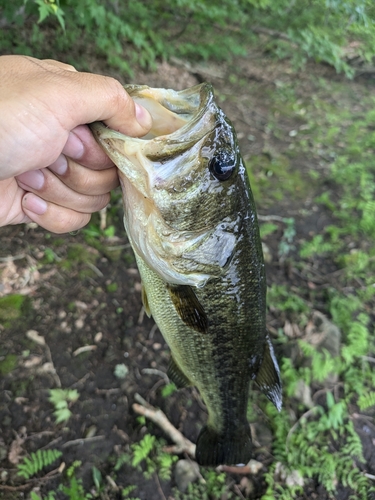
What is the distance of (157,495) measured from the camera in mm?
2602

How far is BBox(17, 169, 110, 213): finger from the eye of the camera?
5.71 ft

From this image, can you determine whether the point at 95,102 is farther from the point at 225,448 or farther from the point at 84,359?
the point at 84,359

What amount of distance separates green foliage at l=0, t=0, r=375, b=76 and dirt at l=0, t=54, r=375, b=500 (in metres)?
1.96

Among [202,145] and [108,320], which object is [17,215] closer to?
[202,145]

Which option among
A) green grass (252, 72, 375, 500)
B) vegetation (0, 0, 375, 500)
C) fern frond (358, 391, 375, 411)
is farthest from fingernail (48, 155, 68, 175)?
fern frond (358, 391, 375, 411)

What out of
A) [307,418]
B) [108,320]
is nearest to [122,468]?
[108,320]

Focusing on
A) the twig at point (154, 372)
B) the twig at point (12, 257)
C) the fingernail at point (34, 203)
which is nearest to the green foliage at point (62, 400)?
the twig at point (154, 372)

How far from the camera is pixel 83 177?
170 cm

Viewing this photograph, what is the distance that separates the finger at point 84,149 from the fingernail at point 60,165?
0.08 metres

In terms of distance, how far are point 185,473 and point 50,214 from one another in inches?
85.5

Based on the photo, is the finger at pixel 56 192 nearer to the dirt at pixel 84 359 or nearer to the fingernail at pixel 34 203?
the fingernail at pixel 34 203

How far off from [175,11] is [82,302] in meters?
5.49

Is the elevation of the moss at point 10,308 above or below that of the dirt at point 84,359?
above

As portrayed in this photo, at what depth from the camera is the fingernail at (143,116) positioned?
4.74 ft
